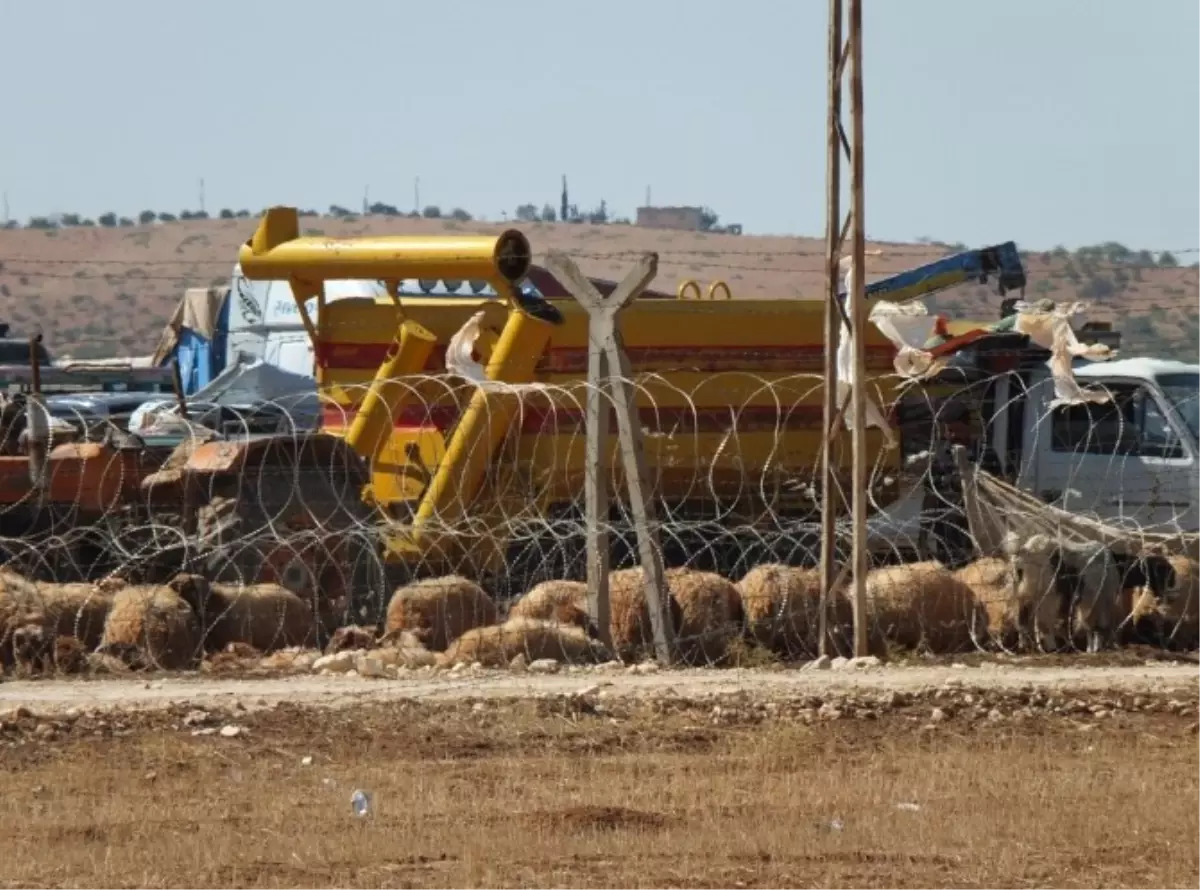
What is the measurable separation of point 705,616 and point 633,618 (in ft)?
1.53

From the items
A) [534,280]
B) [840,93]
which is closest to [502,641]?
[840,93]

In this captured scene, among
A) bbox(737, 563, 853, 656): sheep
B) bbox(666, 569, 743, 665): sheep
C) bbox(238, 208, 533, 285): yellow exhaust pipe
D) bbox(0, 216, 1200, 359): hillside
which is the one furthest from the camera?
bbox(0, 216, 1200, 359): hillside

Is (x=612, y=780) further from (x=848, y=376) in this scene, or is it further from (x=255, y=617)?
(x=848, y=376)

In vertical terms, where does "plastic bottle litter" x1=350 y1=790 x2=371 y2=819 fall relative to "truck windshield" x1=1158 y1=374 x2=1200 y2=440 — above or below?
below

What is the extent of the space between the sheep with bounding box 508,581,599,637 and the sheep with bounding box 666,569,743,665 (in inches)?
22.9

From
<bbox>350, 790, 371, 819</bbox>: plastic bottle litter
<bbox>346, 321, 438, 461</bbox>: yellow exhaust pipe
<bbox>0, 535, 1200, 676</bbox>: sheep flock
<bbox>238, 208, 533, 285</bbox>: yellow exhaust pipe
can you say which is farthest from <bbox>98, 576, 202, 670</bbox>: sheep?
<bbox>350, 790, 371, 819</bbox>: plastic bottle litter

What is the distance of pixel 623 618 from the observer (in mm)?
16172

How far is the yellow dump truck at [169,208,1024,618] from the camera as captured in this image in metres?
17.6

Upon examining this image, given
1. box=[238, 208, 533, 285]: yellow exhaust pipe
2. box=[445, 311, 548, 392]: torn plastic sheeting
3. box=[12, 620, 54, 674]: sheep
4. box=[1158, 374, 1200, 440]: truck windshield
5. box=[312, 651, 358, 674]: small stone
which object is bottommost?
box=[312, 651, 358, 674]: small stone

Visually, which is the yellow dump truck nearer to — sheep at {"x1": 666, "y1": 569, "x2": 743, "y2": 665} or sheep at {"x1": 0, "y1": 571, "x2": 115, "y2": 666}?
sheep at {"x1": 666, "y1": 569, "x2": 743, "y2": 665}

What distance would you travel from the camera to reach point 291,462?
59.2ft

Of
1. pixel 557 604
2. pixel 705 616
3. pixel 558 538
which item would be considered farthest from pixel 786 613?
pixel 558 538

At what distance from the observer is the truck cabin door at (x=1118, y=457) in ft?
61.1

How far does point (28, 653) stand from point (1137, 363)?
30.2ft
